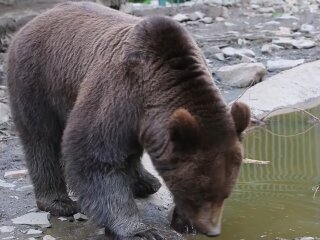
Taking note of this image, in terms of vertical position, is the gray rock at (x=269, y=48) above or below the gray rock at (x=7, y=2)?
below

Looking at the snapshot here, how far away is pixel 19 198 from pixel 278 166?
7.37 feet

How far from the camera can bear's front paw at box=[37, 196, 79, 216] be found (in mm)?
5469

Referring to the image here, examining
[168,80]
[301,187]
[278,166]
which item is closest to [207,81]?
[168,80]

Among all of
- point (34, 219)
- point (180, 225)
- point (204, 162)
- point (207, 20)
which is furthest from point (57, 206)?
point (207, 20)

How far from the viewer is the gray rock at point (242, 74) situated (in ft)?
31.0

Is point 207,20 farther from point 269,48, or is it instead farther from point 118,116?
point 118,116

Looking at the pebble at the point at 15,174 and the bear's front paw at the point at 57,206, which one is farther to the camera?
the pebble at the point at 15,174

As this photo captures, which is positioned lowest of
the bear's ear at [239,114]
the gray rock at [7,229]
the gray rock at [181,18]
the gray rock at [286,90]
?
the gray rock at [181,18]

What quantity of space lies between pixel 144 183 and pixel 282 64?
5.41 meters

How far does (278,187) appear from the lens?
6.04 metres

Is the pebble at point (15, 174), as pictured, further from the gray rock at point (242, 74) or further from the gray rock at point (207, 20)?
the gray rock at point (207, 20)

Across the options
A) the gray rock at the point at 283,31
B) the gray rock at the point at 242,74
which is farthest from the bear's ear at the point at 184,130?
the gray rock at the point at 283,31

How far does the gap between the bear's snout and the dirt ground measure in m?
1.09

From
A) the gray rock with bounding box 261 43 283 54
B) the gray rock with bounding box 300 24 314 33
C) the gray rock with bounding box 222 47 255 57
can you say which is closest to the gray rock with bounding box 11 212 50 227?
the gray rock with bounding box 222 47 255 57
